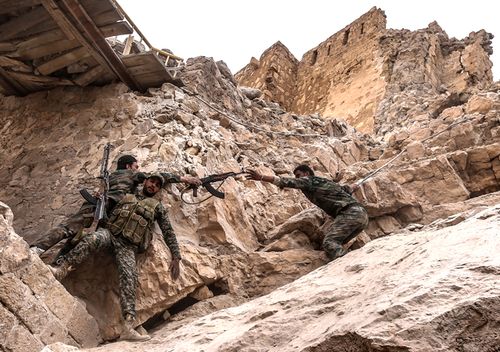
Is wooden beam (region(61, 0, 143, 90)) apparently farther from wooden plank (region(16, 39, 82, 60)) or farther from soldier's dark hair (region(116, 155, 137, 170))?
soldier's dark hair (region(116, 155, 137, 170))

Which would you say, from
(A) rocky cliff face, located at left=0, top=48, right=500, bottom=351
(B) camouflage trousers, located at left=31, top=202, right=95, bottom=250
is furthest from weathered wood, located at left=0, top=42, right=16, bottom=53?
(B) camouflage trousers, located at left=31, top=202, right=95, bottom=250

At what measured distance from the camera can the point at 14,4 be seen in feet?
22.4

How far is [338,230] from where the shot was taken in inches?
214

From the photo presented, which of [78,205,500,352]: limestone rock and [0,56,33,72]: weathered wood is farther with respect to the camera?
[0,56,33,72]: weathered wood

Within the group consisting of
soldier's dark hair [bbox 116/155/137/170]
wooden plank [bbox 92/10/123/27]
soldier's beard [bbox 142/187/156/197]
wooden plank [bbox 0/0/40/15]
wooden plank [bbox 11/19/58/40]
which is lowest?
soldier's beard [bbox 142/187/156/197]

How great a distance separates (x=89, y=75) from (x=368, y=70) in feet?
46.0

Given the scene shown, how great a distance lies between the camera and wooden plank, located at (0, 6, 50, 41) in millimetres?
6887

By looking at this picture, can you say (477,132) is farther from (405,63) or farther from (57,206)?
(405,63)

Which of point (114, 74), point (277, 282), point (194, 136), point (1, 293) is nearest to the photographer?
point (1, 293)

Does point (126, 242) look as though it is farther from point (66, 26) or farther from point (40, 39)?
point (40, 39)

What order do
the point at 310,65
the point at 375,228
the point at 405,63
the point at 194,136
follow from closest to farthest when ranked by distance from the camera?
the point at 375,228 → the point at 194,136 → the point at 405,63 → the point at 310,65

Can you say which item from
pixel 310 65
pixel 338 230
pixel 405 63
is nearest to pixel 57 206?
pixel 338 230

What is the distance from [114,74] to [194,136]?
1870 mm

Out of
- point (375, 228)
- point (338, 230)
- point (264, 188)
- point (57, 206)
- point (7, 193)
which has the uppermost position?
point (7, 193)
